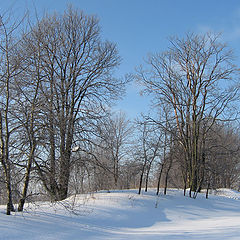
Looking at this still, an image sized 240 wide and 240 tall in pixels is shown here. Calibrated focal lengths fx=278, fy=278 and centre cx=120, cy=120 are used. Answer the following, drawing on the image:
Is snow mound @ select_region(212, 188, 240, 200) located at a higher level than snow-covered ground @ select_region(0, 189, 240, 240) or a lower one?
higher

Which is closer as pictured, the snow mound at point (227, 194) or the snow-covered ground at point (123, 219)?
the snow-covered ground at point (123, 219)

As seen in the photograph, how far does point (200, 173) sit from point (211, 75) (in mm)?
6574

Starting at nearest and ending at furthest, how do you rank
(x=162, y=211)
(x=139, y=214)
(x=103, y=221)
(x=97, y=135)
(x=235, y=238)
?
(x=235, y=238) < (x=103, y=221) < (x=139, y=214) < (x=162, y=211) < (x=97, y=135)

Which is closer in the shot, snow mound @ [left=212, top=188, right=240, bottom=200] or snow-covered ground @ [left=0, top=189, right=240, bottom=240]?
snow-covered ground @ [left=0, top=189, right=240, bottom=240]

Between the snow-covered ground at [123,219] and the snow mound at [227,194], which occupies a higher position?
the snow mound at [227,194]

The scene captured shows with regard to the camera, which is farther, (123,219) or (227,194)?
(227,194)

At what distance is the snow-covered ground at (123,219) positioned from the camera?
6.25 m

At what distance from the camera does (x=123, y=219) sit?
935cm

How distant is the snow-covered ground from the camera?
6.25 m

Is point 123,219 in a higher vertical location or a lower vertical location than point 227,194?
lower

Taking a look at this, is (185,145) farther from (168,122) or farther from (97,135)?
(97,135)

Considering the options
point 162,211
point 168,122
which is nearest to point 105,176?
point 162,211

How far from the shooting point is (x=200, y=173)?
1866 centimetres

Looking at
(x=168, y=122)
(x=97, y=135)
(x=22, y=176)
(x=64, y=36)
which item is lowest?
(x=22, y=176)
